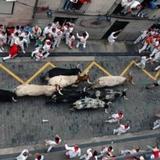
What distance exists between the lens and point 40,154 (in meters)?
23.7

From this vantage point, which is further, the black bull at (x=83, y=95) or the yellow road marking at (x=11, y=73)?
the yellow road marking at (x=11, y=73)

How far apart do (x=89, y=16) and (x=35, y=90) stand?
592 centimetres

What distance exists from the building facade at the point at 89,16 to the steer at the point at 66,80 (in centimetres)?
362

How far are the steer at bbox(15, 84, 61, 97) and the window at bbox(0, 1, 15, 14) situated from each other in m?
4.29

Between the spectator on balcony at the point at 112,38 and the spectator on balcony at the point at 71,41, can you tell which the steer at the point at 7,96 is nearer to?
the spectator on balcony at the point at 71,41

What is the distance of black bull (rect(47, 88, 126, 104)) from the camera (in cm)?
2531

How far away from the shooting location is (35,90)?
24734mm

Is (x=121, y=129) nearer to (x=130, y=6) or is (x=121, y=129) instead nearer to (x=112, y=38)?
(x=112, y=38)

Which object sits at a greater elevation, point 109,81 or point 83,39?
point 83,39

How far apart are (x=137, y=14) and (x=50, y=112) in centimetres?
846

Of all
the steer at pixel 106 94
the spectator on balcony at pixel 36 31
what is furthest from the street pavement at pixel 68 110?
the spectator on balcony at pixel 36 31

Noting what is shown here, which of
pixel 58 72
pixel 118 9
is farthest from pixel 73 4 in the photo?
pixel 58 72

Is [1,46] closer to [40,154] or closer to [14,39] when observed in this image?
[14,39]

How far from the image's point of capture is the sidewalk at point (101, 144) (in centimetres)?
2354
